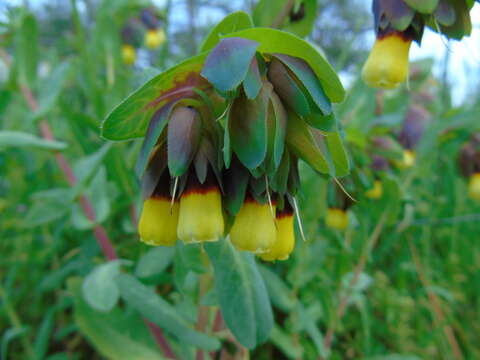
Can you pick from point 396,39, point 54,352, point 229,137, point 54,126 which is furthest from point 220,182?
point 54,126

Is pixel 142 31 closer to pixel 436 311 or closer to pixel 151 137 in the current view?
pixel 436 311

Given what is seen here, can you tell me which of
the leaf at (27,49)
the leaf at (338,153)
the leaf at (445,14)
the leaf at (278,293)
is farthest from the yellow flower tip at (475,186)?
the leaf at (27,49)

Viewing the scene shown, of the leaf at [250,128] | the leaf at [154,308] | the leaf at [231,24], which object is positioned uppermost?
the leaf at [231,24]

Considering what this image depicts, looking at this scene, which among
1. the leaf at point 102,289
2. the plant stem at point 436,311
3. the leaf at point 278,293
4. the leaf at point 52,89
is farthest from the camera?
the plant stem at point 436,311

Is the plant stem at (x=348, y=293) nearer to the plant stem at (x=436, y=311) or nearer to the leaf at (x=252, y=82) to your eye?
the plant stem at (x=436, y=311)

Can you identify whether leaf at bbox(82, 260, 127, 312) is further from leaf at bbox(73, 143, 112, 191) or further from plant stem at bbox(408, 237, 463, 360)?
plant stem at bbox(408, 237, 463, 360)
